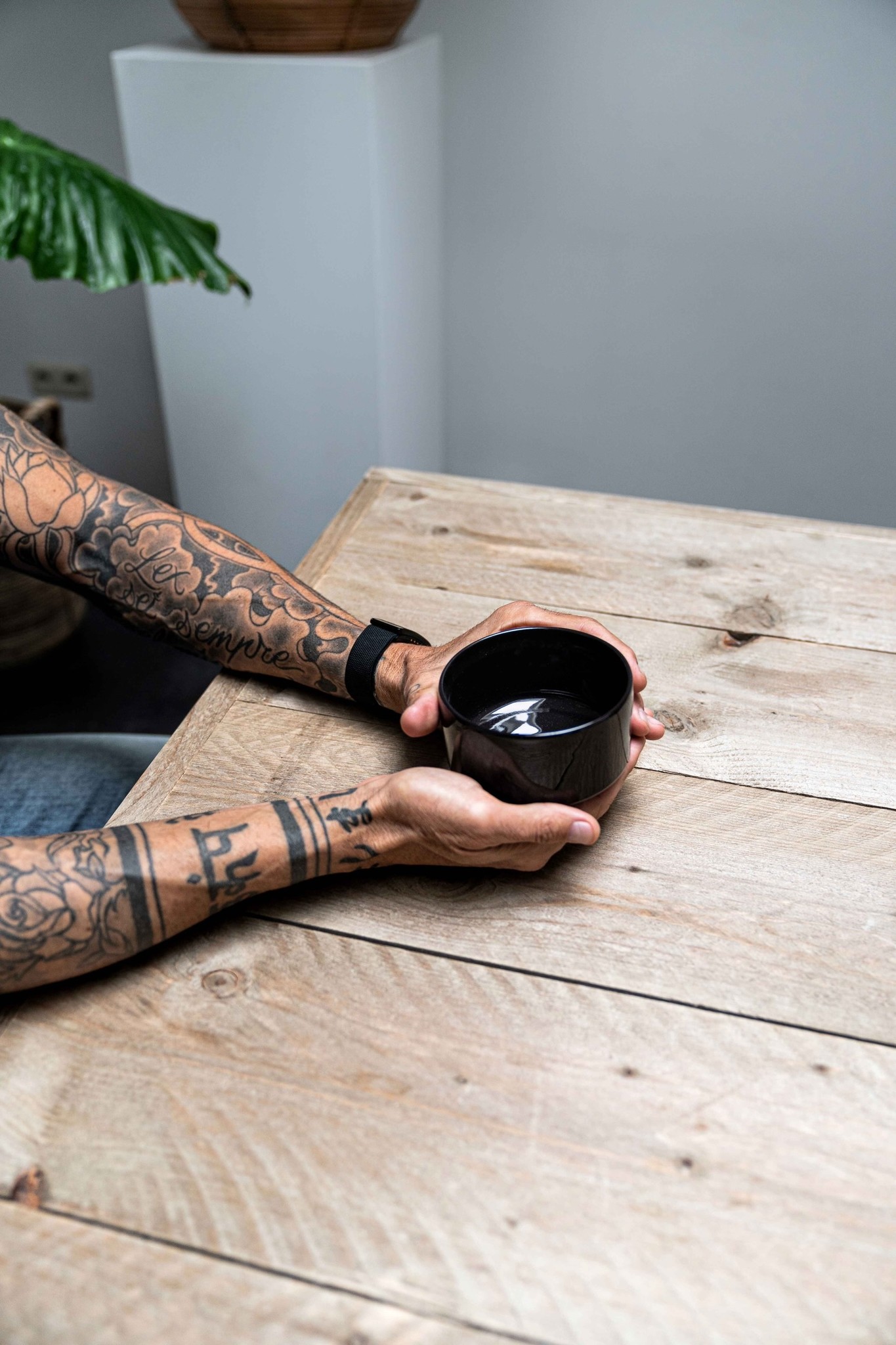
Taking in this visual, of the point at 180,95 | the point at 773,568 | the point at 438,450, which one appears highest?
the point at 180,95

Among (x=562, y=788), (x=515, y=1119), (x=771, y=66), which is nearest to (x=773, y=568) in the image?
(x=562, y=788)

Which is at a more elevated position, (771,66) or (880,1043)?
(771,66)

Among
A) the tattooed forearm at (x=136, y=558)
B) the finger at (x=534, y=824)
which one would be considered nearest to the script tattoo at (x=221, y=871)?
the finger at (x=534, y=824)

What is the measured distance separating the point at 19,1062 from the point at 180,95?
160 cm

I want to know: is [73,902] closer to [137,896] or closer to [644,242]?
[137,896]

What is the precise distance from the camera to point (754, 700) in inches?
31.0

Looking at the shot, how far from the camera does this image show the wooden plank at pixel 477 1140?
1.46 feet

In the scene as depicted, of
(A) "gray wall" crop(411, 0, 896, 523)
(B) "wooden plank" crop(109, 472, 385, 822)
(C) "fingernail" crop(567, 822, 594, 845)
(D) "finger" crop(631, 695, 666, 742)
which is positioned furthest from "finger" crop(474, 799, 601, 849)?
(A) "gray wall" crop(411, 0, 896, 523)

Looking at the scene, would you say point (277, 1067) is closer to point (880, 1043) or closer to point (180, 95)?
point (880, 1043)

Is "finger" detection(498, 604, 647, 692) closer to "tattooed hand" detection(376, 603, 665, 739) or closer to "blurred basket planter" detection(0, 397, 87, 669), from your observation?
"tattooed hand" detection(376, 603, 665, 739)

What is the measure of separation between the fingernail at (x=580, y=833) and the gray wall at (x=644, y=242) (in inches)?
59.6

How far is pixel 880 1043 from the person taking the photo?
21.3 inches

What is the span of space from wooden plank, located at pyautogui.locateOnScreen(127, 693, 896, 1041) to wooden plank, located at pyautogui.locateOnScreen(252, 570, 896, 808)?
26 millimetres

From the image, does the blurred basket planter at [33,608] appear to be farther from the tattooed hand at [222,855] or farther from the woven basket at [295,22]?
the tattooed hand at [222,855]
